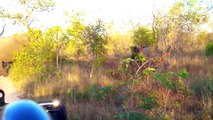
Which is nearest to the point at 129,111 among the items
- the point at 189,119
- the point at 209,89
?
the point at 189,119

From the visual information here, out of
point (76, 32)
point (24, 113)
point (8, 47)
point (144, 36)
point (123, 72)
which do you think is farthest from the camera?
point (8, 47)

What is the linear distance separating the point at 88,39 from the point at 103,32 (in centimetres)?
66

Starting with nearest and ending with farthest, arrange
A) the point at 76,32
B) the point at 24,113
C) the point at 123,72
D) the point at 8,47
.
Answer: the point at 24,113 < the point at 123,72 < the point at 76,32 < the point at 8,47

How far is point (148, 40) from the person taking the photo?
14391mm

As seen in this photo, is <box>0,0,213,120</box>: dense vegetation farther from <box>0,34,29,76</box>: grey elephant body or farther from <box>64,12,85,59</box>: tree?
<box>0,34,29,76</box>: grey elephant body

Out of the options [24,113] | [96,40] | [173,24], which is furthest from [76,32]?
[24,113]

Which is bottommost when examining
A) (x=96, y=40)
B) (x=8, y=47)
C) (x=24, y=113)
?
(x=24, y=113)

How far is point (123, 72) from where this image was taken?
7332 mm

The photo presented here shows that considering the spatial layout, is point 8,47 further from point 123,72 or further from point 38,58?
point 123,72

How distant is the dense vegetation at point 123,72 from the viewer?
586cm

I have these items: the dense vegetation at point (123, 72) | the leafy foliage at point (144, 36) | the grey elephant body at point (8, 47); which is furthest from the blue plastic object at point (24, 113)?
the grey elephant body at point (8, 47)

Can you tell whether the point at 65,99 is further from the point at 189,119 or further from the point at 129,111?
the point at 189,119

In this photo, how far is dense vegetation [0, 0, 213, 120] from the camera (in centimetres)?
586

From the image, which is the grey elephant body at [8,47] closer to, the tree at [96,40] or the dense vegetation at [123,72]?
the dense vegetation at [123,72]
